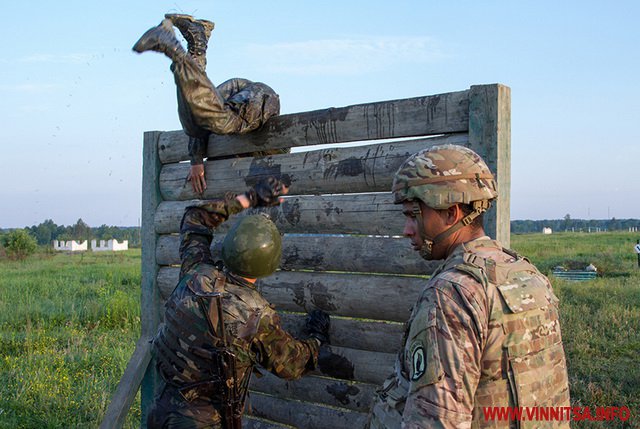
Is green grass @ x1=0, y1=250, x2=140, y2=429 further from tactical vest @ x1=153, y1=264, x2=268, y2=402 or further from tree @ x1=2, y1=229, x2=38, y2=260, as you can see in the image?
tree @ x1=2, y1=229, x2=38, y2=260

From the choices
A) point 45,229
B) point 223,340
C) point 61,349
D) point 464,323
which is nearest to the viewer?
point 464,323

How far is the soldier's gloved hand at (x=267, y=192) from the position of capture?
4.11m

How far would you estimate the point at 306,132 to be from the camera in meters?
4.70

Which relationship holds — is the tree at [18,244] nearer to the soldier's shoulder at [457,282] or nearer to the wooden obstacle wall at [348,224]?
the wooden obstacle wall at [348,224]

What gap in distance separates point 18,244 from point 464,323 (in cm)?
3223

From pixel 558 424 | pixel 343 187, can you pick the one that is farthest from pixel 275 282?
pixel 558 424

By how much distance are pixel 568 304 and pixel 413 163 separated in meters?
11.4

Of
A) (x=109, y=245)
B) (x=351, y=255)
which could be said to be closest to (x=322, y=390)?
(x=351, y=255)

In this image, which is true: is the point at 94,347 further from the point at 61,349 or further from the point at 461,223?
the point at 461,223

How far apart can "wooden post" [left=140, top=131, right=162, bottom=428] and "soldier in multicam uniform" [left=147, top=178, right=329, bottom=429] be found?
192 cm

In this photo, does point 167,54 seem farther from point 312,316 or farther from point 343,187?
point 312,316

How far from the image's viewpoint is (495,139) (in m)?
3.61

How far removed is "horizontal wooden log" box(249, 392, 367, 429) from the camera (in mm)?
4379

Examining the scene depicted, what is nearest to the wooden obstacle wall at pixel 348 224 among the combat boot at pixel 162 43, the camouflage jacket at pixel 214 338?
the camouflage jacket at pixel 214 338
